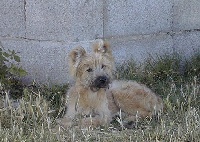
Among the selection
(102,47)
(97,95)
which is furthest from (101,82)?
(102,47)

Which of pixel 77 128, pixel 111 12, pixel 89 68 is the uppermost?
pixel 111 12

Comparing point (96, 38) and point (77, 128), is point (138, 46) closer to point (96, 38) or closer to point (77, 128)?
point (96, 38)

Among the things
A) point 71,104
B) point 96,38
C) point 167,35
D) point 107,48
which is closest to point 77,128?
point 71,104

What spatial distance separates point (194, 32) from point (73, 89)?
2583mm

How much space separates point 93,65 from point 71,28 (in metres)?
1.36

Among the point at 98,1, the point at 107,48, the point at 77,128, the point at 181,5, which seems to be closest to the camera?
the point at 77,128

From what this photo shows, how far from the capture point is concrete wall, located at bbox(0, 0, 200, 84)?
8789 mm

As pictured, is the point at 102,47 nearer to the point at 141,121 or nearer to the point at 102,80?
the point at 102,80

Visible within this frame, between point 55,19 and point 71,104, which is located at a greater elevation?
point 55,19

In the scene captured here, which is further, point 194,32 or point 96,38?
point 194,32

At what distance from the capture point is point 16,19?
892 centimetres

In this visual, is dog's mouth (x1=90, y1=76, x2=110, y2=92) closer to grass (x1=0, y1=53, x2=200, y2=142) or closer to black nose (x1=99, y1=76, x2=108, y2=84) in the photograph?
black nose (x1=99, y1=76, x2=108, y2=84)

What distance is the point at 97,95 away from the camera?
7.66 metres

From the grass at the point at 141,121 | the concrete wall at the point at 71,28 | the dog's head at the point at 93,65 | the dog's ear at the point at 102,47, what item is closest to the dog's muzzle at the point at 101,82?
the dog's head at the point at 93,65
